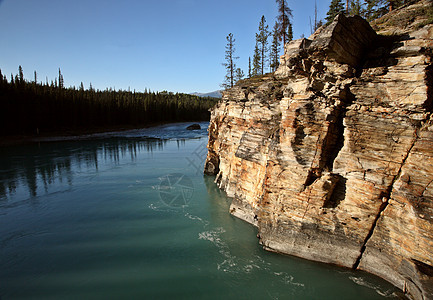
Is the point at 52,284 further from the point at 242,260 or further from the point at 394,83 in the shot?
the point at 394,83

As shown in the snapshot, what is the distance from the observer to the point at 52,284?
9680 mm

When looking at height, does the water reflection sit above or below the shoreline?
below

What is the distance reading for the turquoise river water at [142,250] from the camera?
29.7 ft

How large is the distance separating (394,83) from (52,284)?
50.3 ft

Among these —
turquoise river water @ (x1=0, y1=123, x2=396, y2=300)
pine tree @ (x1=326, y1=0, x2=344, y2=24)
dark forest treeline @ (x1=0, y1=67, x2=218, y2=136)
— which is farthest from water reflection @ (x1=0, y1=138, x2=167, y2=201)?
pine tree @ (x1=326, y1=0, x2=344, y2=24)

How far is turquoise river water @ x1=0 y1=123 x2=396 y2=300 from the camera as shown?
356 inches

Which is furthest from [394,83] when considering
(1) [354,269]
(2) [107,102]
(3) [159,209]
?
(2) [107,102]

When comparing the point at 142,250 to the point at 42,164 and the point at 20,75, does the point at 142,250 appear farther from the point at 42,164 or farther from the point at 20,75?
the point at 20,75

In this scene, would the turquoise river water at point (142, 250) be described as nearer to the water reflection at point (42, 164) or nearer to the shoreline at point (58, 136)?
the water reflection at point (42, 164)

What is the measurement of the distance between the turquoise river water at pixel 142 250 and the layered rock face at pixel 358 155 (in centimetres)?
112

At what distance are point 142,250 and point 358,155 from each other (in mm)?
10528

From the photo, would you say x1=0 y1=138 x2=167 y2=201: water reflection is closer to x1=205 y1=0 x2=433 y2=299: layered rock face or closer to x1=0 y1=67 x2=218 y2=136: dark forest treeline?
x1=0 y1=67 x2=218 y2=136: dark forest treeline

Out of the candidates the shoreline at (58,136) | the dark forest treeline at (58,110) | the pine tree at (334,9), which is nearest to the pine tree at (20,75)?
the dark forest treeline at (58,110)

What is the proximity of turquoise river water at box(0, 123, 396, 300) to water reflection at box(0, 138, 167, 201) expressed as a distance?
467mm
